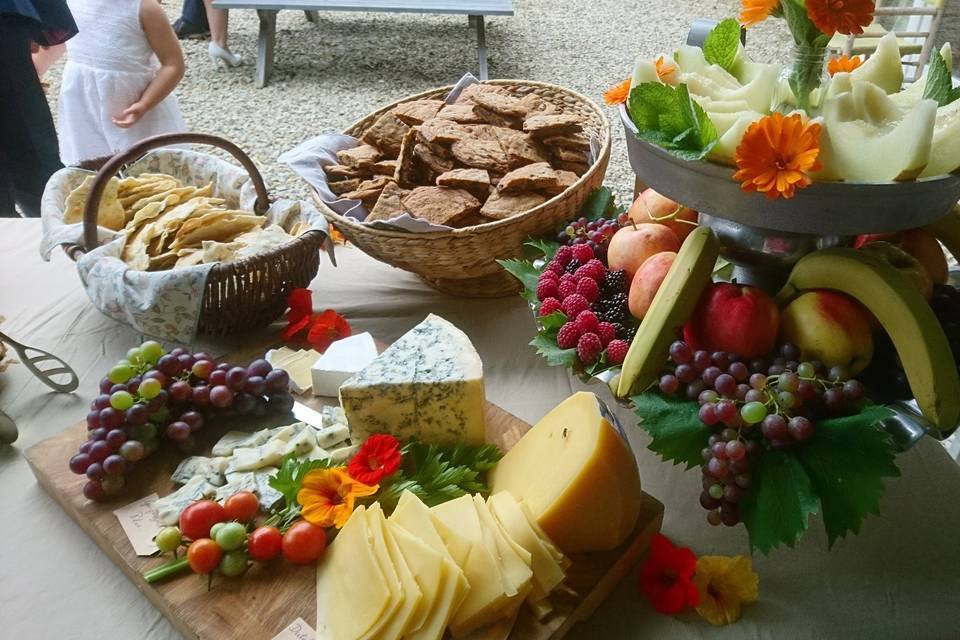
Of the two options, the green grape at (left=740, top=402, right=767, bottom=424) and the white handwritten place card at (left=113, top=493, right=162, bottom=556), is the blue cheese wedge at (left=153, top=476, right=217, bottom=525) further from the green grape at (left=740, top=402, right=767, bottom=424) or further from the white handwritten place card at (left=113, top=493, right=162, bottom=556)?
the green grape at (left=740, top=402, right=767, bottom=424)

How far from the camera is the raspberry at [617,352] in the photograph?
0.87 metres

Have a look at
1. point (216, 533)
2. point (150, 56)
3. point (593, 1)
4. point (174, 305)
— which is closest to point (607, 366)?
point (216, 533)

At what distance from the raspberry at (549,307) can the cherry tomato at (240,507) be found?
0.44 meters

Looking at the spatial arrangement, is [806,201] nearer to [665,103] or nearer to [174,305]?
[665,103]

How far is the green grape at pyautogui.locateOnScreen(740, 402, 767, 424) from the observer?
729 mm

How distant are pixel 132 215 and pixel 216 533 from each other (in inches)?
28.8

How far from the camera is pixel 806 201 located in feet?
2.35

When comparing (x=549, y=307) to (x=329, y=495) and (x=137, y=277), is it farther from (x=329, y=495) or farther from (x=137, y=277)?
(x=137, y=277)

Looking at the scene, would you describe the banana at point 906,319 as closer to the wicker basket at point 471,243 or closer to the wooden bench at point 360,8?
the wicker basket at point 471,243

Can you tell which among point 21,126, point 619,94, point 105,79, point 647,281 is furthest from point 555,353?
point 105,79

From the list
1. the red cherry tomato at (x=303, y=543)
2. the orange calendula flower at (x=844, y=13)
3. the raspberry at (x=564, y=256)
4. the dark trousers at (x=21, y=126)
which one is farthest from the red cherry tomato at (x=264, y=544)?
the dark trousers at (x=21, y=126)

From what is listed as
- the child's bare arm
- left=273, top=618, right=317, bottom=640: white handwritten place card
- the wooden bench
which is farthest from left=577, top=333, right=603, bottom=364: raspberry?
the wooden bench

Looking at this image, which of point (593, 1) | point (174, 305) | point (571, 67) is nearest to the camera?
point (174, 305)

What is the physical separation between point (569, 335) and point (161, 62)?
5.62ft
